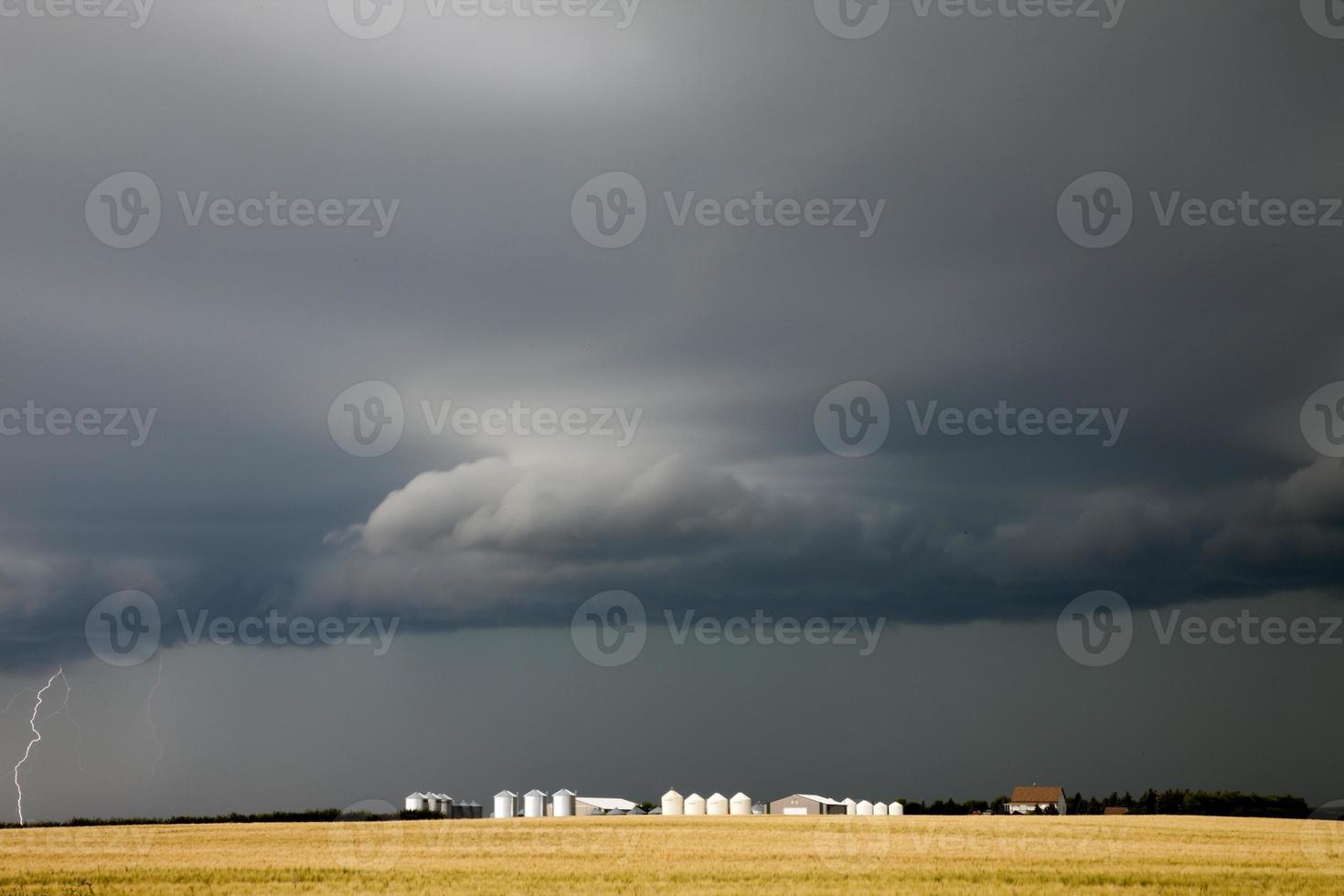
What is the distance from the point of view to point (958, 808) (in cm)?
16225

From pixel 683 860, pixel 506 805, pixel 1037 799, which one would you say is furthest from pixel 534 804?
pixel 683 860

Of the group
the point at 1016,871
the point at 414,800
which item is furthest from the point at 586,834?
the point at 414,800

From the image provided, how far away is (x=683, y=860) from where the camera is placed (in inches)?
2114

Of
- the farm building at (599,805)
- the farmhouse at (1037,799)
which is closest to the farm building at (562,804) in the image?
the farm building at (599,805)

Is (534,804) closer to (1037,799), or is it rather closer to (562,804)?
(562,804)

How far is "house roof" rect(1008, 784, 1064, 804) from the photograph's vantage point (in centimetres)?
18275

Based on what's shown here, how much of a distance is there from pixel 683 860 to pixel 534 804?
107 m

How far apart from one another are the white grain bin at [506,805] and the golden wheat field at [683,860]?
229 ft

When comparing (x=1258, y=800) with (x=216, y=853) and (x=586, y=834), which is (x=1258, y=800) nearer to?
(x=586, y=834)

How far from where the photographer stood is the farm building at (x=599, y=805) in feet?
536

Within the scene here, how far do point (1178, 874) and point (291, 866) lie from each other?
117ft

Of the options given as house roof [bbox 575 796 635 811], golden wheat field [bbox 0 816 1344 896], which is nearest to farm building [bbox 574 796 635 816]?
house roof [bbox 575 796 635 811]

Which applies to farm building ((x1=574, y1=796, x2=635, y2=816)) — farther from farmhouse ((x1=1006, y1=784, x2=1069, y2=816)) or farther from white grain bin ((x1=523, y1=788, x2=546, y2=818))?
farmhouse ((x1=1006, y1=784, x2=1069, y2=816))

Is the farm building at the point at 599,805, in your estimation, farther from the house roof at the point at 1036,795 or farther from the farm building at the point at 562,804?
the house roof at the point at 1036,795
